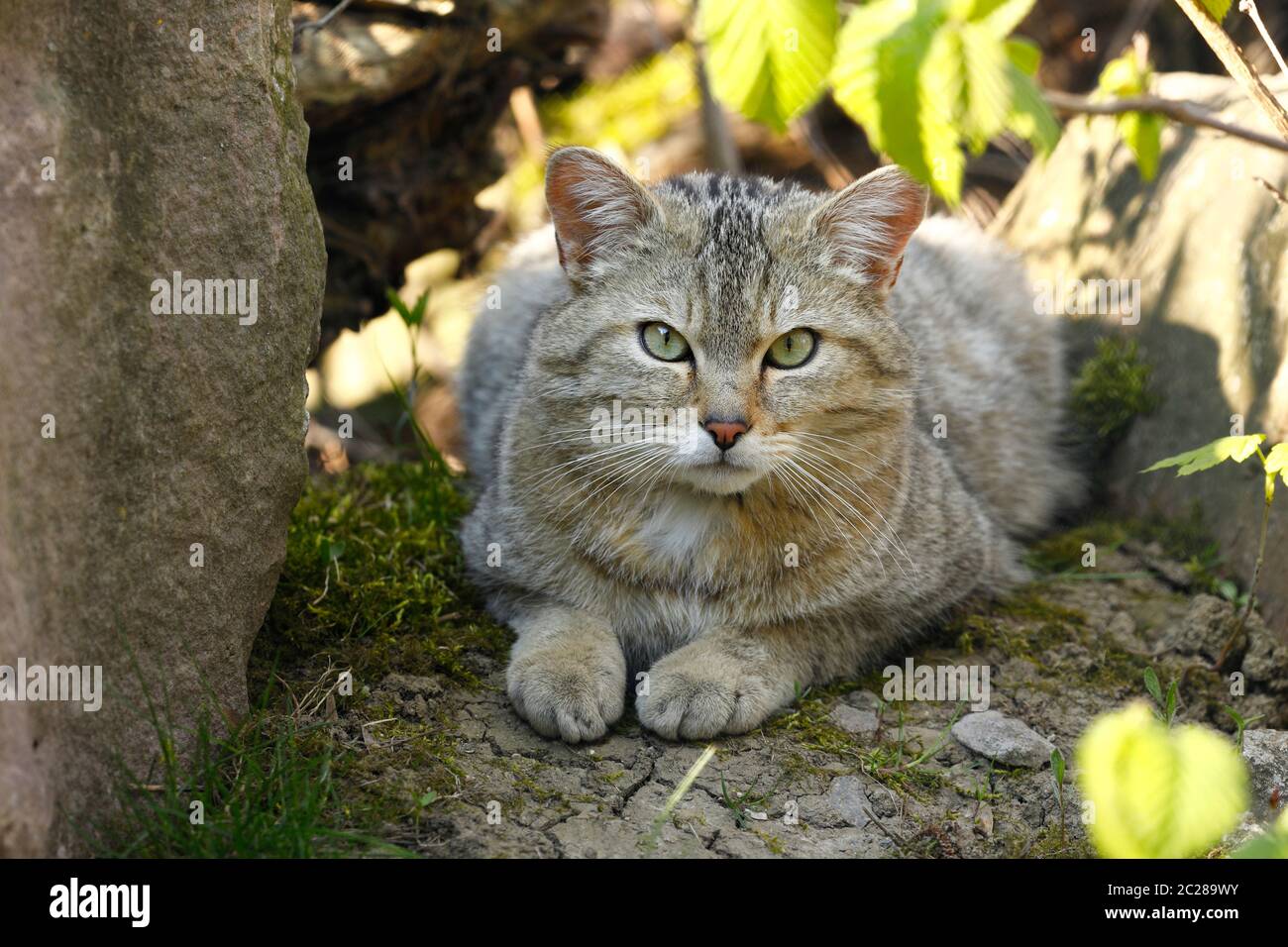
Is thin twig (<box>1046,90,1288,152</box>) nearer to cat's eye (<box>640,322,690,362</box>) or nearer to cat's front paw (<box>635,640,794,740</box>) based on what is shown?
cat's eye (<box>640,322,690,362</box>)

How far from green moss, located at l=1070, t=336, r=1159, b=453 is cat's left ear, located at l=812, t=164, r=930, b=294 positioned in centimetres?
196

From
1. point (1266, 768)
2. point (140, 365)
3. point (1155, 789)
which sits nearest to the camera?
point (1155, 789)

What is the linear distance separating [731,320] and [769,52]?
4.90ft

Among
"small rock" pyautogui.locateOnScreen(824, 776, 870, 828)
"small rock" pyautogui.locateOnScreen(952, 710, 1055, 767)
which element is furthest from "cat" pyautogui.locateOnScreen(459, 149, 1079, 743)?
"small rock" pyautogui.locateOnScreen(952, 710, 1055, 767)

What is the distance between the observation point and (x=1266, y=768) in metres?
3.74

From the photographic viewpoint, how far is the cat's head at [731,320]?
12.3 feet

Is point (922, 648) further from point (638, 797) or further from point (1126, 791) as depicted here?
point (1126, 791)

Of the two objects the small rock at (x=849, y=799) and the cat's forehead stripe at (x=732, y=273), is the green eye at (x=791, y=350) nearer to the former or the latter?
the cat's forehead stripe at (x=732, y=273)

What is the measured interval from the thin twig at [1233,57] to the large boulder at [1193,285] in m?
1.70

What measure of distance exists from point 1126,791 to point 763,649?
2084mm

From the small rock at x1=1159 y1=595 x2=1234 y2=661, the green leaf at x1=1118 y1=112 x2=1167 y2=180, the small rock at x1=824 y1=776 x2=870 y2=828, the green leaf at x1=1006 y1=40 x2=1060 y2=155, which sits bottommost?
the small rock at x1=824 y1=776 x2=870 y2=828

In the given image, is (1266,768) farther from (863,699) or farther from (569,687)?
(569,687)

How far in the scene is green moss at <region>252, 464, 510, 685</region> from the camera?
407cm

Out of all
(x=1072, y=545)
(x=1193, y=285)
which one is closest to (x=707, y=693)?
(x=1072, y=545)
